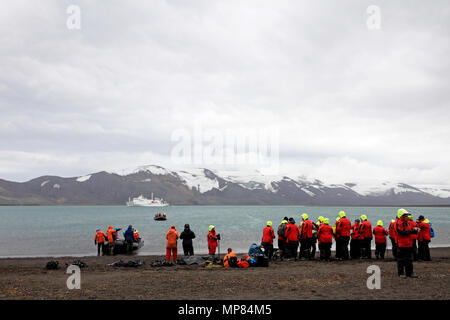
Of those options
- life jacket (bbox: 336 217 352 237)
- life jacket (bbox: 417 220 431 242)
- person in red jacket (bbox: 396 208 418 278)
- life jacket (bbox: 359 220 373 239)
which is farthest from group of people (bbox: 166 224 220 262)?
life jacket (bbox: 417 220 431 242)

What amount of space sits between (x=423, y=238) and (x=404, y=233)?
7.39 m

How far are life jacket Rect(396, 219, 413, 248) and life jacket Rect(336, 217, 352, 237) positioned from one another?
6.76 metres

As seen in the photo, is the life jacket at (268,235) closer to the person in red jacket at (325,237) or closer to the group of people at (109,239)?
the person in red jacket at (325,237)

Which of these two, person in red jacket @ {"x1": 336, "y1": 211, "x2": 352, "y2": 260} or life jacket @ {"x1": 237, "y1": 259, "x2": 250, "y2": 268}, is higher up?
person in red jacket @ {"x1": 336, "y1": 211, "x2": 352, "y2": 260}

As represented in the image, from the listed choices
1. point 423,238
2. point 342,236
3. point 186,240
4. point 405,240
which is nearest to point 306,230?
point 342,236

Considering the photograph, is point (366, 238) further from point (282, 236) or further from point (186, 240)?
point (186, 240)

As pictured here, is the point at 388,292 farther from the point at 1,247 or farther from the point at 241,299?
the point at 1,247

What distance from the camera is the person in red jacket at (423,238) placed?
17531 millimetres

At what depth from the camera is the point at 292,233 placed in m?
18.5

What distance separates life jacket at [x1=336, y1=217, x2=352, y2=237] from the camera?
1856 cm

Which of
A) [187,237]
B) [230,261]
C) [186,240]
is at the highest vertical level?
[187,237]

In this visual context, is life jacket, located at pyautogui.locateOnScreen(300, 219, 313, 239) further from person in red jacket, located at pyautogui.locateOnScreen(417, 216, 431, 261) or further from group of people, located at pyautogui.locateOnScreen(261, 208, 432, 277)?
person in red jacket, located at pyautogui.locateOnScreen(417, 216, 431, 261)

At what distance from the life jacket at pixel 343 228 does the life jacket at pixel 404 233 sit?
22.2 ft

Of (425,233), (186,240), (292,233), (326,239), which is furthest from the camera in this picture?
(186,240)
